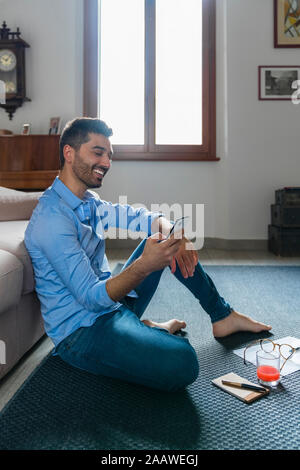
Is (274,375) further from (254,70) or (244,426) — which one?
(254,70)

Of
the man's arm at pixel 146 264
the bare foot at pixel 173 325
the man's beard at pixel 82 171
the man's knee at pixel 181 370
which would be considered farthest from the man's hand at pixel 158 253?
the bare foot at pixel 173 325

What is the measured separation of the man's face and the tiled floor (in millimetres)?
690

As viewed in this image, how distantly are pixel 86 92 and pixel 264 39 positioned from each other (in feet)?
6.15

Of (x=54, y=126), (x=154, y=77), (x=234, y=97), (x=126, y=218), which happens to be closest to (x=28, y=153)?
(x=54, y=126)

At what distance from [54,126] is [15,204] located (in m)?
2.14

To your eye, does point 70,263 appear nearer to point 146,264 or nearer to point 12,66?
point 146,264

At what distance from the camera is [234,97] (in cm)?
380

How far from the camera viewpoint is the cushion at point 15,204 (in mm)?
1749

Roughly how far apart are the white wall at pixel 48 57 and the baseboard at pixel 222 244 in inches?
53.7

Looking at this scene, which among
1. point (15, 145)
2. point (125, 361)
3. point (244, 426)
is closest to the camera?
point (244, 426)

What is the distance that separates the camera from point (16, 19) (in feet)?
12.5

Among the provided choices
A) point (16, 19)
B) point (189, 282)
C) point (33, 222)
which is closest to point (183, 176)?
point (16, 19)

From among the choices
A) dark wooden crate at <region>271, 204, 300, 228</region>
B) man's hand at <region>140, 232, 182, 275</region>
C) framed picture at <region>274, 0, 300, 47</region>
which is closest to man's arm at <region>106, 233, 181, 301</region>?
man's hand at <region>140, 232, 182, 275</region>

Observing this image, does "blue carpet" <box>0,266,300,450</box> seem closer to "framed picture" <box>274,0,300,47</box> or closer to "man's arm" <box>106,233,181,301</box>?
"man's arm" <box>106,233,181,301</box>
